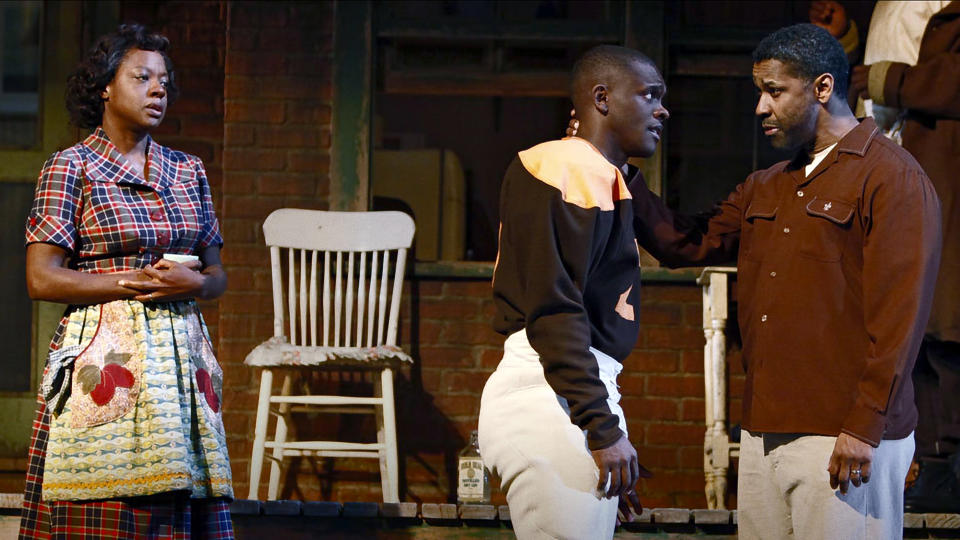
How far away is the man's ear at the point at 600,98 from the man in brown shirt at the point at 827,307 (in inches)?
16.5

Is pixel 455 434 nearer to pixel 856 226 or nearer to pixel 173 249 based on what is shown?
pixel 173 249

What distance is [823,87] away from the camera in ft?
7.78

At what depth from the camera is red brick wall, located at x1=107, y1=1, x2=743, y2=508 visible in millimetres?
4543

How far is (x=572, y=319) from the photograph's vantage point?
196 centimetres

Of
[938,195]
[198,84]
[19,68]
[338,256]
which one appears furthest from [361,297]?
[19,68]

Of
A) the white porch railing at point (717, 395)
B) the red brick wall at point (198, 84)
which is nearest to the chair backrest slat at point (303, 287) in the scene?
the red brick wall at point (198, 84)

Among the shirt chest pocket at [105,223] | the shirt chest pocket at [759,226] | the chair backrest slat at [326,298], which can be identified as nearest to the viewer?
the shirt chest pocket at [759,226]

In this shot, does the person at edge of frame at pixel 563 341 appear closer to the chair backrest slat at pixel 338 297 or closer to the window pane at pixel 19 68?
the chair backrest slat at pixel 338 297

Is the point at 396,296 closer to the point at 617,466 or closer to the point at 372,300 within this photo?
the point at 372,300

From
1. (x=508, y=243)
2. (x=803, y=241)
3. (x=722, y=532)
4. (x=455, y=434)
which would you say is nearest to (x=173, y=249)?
(x=508, y=243)

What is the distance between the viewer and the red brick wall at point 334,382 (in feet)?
14.9

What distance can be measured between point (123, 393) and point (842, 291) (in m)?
1.50

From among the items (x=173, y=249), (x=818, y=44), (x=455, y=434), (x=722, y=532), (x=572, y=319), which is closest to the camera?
(x=572, y=319)

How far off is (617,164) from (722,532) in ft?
4.74
